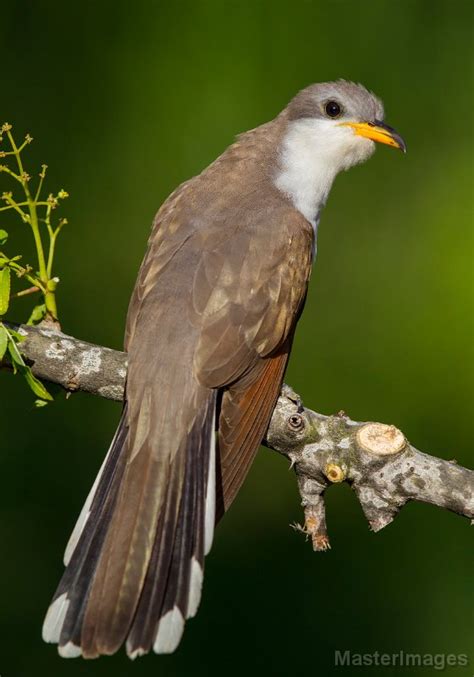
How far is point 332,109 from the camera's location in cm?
494

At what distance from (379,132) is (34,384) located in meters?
1.96

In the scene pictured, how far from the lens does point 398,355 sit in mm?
5676

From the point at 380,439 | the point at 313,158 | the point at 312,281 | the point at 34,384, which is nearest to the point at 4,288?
the point at 34,384

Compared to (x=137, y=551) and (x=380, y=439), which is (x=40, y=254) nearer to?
(x=137, y=551)

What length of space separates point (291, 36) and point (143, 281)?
7.33 feet

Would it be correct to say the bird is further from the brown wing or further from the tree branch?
the tree branch

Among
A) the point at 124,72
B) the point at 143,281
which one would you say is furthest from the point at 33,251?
the point at 143,281

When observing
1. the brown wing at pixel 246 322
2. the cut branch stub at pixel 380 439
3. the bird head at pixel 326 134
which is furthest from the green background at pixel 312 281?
the cut branch stub at pixel 380 439

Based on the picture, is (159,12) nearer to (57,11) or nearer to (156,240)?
(57,11)

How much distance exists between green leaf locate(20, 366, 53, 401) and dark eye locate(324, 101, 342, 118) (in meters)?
1.86

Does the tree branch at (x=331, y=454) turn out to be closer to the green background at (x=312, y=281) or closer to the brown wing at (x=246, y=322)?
the brown wing at (x=246, y=322)

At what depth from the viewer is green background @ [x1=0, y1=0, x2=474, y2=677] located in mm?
5379

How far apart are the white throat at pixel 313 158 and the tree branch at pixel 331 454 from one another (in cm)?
106

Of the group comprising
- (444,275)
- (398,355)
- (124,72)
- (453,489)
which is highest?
(124,72)
